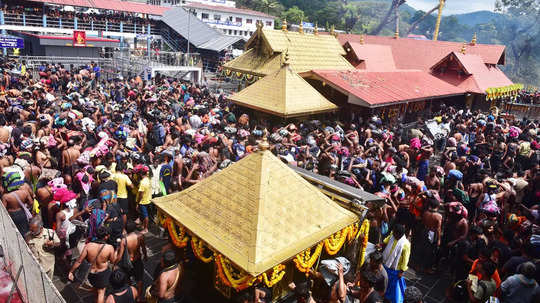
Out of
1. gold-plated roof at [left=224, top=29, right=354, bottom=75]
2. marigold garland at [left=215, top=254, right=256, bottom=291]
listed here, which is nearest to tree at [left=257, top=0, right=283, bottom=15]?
gold-plated roof at [left=224, top=29, right=354, bottom=75]

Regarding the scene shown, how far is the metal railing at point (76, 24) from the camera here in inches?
1250

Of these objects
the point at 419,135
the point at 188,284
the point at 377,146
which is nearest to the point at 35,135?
the point at 188,284

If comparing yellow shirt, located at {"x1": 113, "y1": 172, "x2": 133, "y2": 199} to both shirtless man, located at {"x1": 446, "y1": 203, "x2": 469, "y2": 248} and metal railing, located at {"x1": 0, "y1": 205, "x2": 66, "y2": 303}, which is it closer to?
metal railing, located at {"x1": 0, "y1": 205, "x2": 66, "y2": 303}

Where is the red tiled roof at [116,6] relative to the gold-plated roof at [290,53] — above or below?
above

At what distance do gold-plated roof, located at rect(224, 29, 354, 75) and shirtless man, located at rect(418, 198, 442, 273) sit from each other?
10475 millimetres

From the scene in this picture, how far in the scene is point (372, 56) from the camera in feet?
66.2

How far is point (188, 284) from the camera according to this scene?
16.0 ft

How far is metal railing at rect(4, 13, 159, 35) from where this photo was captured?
31.8 metres

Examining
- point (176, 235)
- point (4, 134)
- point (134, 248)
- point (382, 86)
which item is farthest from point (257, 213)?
point (382, 86)

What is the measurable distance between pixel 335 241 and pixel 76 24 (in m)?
38.7

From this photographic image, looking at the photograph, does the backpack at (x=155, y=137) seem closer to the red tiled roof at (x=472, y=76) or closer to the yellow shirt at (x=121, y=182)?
the yellow shirt at (x=121, y=182)

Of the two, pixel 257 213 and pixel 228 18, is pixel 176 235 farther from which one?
pixel 228 18

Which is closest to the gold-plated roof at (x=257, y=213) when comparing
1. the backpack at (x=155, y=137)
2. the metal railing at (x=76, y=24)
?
the backpack at (x=155, y=137)

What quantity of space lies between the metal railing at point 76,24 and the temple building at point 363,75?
2499cm
